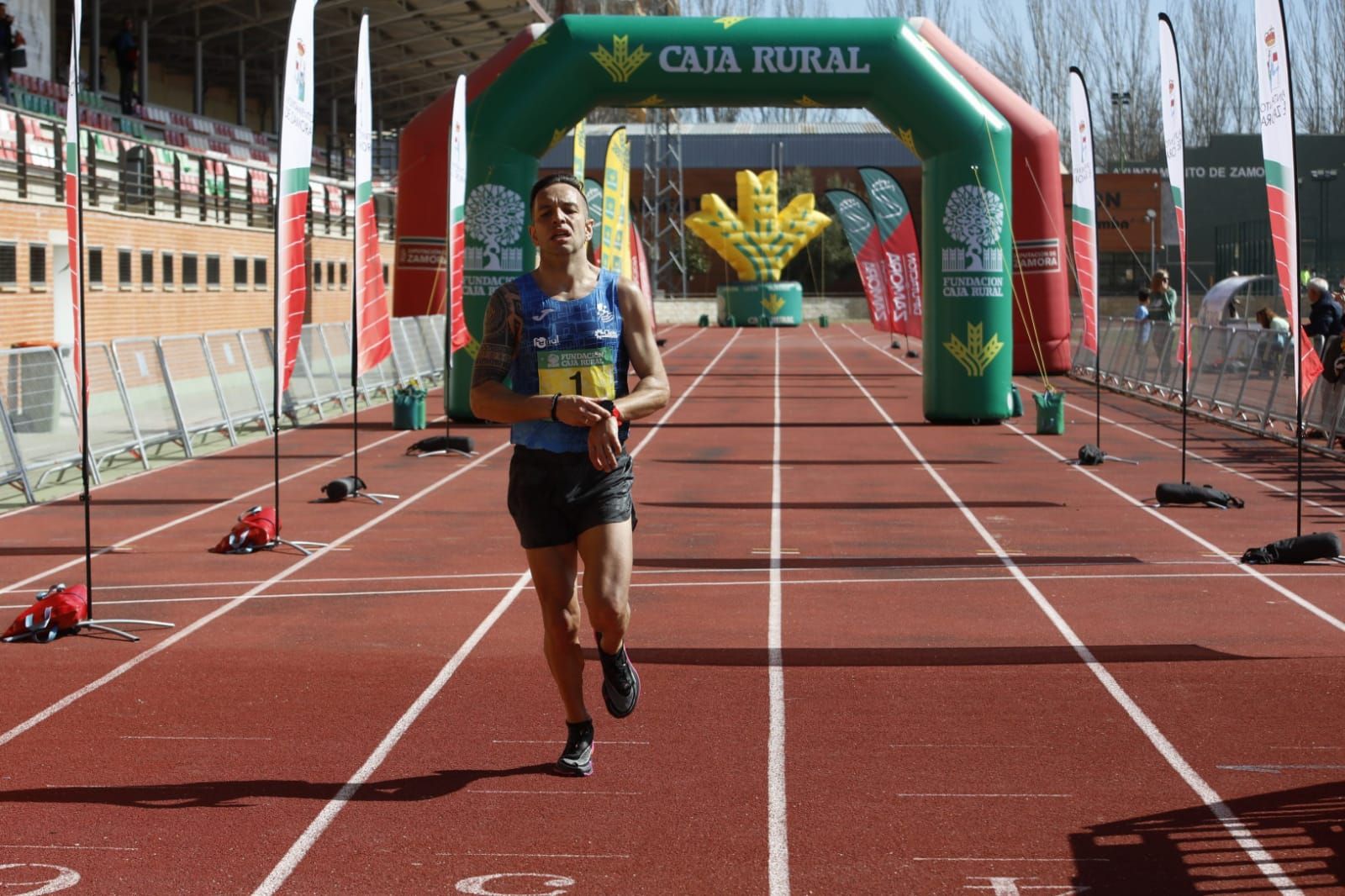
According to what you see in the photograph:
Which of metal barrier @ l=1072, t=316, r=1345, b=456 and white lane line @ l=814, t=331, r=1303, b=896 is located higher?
metal barrier @ l=1072, t=316, r=1345, b=456

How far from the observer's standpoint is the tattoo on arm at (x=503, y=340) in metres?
6.32

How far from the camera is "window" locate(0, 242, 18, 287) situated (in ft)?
85.4

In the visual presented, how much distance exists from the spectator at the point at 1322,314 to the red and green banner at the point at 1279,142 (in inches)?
307

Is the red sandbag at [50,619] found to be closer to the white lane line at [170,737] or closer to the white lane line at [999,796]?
the white lane line at [170,737]

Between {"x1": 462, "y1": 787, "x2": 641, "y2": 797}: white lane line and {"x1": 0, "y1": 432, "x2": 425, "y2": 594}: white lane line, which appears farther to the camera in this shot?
{"x1": 0, "y1": 432, "x2": 425, "y2": 594}: white lane line

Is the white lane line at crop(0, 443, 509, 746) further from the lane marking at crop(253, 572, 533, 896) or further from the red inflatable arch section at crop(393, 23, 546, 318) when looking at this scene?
the red inflatable arch section at crop(393, 23, 546, 318)

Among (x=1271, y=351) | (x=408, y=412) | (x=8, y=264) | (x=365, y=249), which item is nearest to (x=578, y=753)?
(x=365, y=249)

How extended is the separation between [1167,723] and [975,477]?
1049cm

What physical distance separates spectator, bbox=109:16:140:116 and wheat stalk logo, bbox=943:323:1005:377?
20.6 meters

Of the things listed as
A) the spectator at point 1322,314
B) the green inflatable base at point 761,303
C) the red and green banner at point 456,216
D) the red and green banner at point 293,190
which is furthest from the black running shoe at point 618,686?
the green inflatable base at point 761,303

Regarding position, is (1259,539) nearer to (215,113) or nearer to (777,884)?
(777,884)

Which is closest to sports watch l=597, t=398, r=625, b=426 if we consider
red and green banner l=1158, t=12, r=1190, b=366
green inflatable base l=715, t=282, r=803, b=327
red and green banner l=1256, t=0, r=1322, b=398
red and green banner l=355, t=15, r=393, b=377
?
red and green banner l=1256, t=0, r=1322, b=398

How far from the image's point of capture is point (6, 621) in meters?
9.80

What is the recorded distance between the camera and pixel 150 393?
62.6 ft
